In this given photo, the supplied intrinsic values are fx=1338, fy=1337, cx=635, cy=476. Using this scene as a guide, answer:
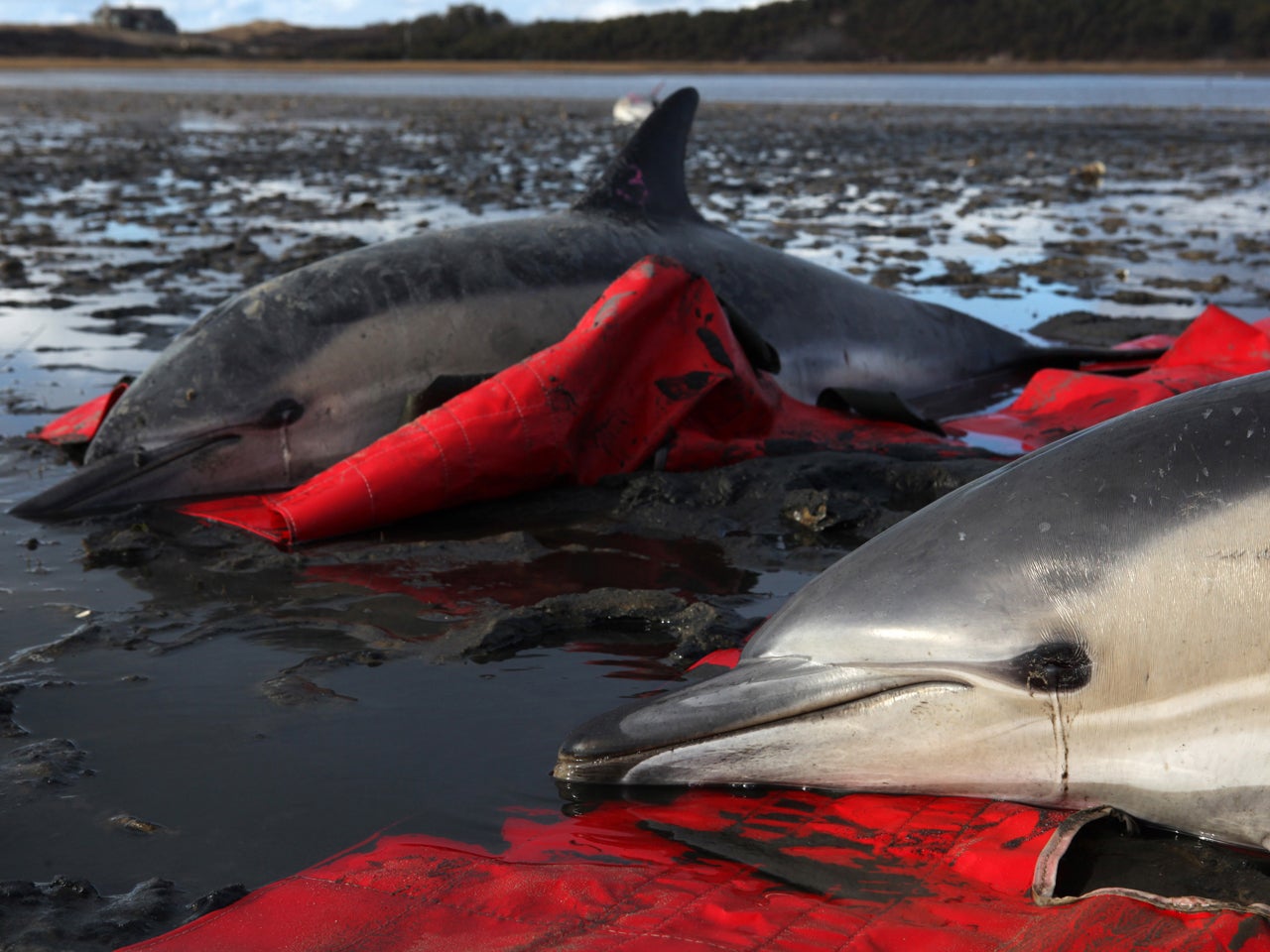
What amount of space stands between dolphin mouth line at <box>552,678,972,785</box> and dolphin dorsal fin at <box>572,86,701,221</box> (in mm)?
4074

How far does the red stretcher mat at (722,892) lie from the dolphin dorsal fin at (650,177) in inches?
167

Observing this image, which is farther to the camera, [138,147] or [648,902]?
[138,147]

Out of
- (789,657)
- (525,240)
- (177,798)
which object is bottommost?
(177,798)

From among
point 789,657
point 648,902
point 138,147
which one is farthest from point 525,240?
point 138,147

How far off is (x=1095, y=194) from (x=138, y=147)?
54.3ft

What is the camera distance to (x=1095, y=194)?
17.4 m

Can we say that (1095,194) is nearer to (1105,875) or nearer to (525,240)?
(525,240)

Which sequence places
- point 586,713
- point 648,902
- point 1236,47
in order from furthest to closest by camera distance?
1. point 1236,47
2. point 586,713
3. point 648,902

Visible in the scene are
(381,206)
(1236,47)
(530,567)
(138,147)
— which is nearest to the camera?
(530,567)

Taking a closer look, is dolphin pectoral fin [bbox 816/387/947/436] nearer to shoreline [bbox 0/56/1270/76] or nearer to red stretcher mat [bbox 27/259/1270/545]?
red stretcher mat [bbox 27/259/1270/545]

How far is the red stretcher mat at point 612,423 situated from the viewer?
16.2 feet

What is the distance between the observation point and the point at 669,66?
353ft

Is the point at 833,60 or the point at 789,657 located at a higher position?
the point at 833,60

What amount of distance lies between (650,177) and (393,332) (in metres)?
1.72
